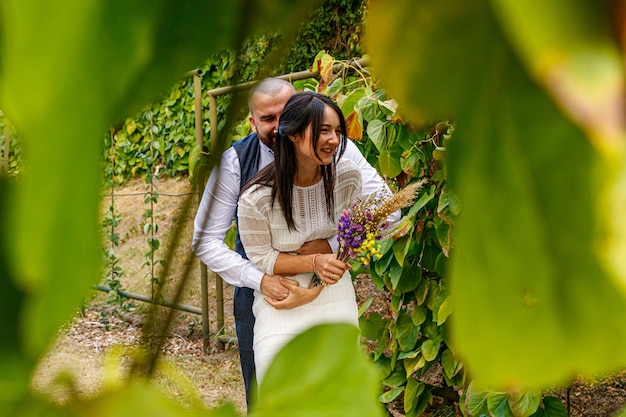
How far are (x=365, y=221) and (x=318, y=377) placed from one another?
61.8 inches

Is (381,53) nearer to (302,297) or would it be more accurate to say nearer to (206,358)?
(302,297)

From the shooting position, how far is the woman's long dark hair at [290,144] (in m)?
1.73

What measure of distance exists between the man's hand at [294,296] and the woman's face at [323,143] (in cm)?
34

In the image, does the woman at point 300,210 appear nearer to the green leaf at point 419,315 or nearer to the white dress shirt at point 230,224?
the white dress shirt at point 230,224

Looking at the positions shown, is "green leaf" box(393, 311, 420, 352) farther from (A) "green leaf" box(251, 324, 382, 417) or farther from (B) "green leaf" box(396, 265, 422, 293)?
(A) "green leaf" box(251, 324, 382, 417)

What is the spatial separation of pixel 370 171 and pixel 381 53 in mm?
1889

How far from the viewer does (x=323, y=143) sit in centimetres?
174

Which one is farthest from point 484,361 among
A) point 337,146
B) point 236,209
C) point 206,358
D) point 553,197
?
point 206,358

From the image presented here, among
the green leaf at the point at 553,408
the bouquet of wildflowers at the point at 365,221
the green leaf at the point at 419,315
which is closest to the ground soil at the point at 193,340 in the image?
the green leaf at the point at 553,408

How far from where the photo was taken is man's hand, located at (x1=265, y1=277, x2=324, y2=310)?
1.83 m

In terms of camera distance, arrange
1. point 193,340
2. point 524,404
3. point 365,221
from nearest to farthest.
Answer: point 524,404
point 365,221
point 193,340

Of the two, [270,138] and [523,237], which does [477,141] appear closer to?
[523,237]

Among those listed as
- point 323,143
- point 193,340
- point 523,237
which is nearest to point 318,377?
point 523,237

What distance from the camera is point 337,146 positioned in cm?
177
